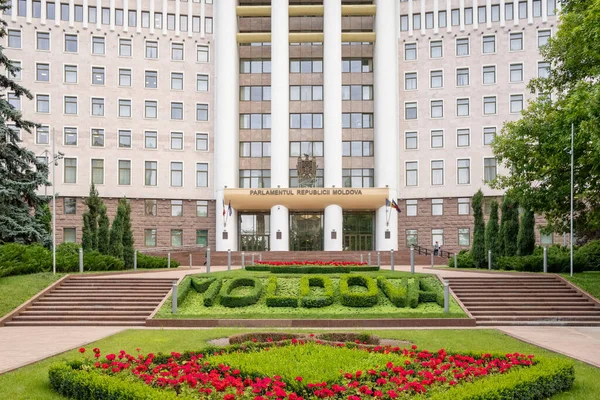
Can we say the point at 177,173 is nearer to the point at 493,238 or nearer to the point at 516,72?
the point at 493,238

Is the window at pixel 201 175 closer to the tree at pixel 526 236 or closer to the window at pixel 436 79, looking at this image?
the window at pixel 436 79

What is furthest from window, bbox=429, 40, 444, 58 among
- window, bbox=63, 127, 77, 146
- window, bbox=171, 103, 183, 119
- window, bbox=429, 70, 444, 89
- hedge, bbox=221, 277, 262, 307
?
hedge, bbox=221, 277, 262, 307

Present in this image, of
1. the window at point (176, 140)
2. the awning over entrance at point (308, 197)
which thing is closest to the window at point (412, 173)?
the awning over entrance at point (308, 197)

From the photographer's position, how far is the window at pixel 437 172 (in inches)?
2057

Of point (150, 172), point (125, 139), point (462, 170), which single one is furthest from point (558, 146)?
point (125, 139)

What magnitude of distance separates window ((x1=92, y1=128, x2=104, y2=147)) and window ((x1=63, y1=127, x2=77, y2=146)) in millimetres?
1595

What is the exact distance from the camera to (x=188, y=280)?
23266mm

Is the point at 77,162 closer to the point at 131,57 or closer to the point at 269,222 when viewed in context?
the point at 131,57

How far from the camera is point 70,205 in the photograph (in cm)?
5072

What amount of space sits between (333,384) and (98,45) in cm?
4998

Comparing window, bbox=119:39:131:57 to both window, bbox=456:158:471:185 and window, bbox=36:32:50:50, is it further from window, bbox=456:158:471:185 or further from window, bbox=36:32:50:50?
window, bbox=456:158:471:185

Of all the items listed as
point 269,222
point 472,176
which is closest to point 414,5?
point 472,176

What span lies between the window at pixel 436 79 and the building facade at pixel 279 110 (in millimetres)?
130

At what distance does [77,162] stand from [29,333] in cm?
3600
